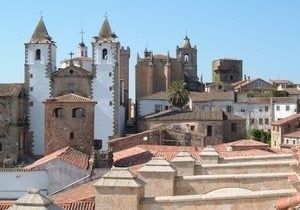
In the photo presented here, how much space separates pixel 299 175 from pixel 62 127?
2409cm

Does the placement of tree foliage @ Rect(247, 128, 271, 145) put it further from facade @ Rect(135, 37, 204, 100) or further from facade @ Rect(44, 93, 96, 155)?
facade @ Rect(44, 93, 96, 155)

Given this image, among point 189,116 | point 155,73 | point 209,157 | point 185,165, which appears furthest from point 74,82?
point 185,165

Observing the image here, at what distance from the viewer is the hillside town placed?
11055mm

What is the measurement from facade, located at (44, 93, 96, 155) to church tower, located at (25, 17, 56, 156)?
521 inches

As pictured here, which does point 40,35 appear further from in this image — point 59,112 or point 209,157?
point 209,157

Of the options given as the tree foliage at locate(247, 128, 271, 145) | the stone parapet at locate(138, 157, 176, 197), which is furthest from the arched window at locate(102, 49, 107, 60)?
the stone parapet at locate(138, 157, 176, 197)

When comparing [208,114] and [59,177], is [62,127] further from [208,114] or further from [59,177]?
[208,114]

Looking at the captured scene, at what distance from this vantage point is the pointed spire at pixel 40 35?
159 feet

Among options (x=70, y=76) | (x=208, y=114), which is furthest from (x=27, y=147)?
(x=208, y=114)

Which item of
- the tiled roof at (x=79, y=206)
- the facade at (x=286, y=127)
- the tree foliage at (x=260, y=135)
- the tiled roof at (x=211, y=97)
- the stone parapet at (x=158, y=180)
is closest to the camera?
the stone parapet at (x=158, y=180)

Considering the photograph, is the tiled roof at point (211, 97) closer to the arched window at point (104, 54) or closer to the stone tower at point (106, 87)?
the stone tower at point (106, 87)

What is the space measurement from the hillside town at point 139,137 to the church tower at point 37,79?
0.08 metres

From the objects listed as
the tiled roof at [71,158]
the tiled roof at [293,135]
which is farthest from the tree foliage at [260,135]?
the tiled roof at [71,158]

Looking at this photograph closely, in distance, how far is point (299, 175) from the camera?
1092cm
